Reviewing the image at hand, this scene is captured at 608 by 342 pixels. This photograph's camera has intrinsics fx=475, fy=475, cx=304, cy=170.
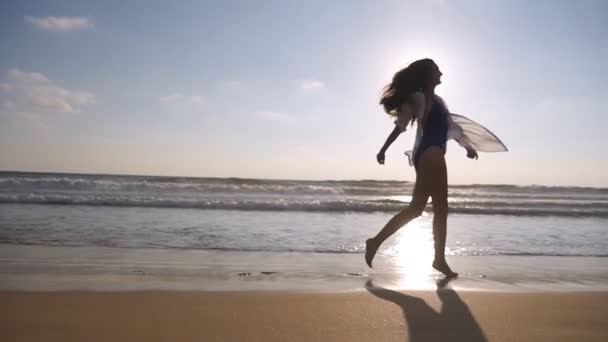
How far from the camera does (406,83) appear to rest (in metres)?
3.83

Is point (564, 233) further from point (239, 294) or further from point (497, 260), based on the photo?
point (239, 294)

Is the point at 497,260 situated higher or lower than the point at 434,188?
lower

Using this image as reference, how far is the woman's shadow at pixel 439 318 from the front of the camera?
2.14 m

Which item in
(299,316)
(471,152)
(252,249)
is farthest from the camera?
(252,249)

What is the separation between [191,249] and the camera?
16.8 ft

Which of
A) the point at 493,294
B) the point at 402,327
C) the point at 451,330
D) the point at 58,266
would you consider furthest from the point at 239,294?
the point at 58,266

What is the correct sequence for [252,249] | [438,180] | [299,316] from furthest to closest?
[252,249]
[438,180]
[299,316]

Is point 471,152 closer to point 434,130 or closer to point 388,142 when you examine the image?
point 434,130

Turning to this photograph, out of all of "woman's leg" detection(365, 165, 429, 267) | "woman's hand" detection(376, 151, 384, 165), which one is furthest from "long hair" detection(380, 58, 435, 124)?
Result: "woman's leg" detection(365, 165, 429, 267)

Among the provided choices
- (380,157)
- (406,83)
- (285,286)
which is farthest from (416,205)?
(285,286)

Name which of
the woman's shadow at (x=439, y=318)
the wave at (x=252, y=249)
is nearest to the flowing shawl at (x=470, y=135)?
the woman's shadow at (x=439, y=318)

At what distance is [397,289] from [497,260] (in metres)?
2.12

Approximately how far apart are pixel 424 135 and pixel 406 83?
45cm

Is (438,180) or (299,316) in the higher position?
(438,180)
